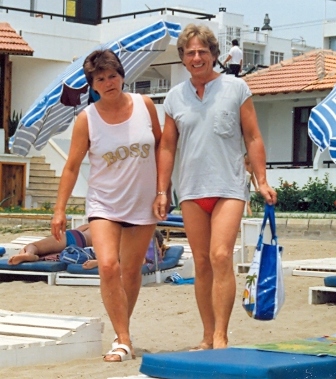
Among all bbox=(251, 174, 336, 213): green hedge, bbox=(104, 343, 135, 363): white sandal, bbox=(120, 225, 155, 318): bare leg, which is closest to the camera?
bbox=(104, 343, 135, 363): white sandal

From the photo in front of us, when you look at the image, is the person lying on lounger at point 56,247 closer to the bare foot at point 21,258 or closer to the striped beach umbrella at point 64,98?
the bare foot at point 21,258

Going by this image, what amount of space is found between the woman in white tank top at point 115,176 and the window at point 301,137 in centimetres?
2466

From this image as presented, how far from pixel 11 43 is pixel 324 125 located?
1950cm

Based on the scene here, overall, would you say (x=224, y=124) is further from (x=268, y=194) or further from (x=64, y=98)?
(x=64, y=98)

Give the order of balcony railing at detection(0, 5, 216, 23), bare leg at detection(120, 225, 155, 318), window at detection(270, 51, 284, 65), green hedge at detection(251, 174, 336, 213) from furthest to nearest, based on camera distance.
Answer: window at detection(270, 51, 284, 65) → balcony railing at detection(0, 5, 216, 23) → green hedge at detection(251, 174, 336, 213) → bare leg at detection(120, 225, 155, 318)

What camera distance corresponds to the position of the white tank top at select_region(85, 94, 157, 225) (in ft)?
19.8

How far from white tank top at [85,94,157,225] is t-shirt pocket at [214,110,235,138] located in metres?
0.47

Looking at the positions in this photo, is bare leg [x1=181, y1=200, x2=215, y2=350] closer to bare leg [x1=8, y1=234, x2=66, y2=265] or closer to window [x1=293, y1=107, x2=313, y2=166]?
bare leg [x1=8, y1=234, x2=66, y2=265]

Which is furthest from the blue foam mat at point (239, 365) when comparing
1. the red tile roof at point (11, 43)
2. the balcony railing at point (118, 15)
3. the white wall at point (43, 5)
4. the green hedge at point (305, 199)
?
the white wall at point (43, 5)

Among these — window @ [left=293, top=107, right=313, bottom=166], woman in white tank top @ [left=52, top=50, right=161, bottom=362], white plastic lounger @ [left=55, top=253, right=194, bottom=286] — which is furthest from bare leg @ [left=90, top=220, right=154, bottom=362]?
window @ [left=293, top=107, right=313, bottom=166]

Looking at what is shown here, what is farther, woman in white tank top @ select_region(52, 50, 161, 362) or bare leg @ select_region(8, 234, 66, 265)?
bare leg @ select_region(8, 234, 66, 265)

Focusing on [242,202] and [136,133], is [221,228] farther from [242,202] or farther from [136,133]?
[136,133]

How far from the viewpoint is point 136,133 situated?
20.0 feet

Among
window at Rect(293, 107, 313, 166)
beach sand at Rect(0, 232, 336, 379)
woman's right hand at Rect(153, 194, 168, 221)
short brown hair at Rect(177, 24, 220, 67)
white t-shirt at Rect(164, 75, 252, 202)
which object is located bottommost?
beach sand at Rect(0, 232, 336, 379)
